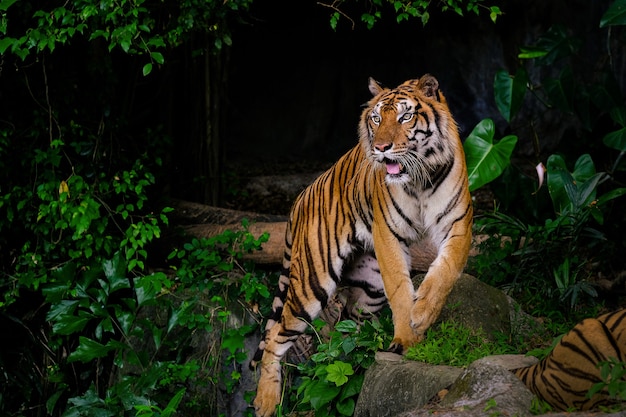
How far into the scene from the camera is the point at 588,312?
5.73 metres

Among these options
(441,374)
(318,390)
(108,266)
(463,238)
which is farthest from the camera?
(108,266)

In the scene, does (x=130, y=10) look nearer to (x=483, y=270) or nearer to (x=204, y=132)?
(x=204, y=132)

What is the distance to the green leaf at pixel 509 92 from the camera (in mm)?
6715

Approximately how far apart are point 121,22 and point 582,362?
11.3 ft

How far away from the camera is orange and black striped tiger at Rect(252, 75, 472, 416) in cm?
457

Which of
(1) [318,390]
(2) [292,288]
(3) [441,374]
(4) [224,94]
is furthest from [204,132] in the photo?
(3) [441,374]

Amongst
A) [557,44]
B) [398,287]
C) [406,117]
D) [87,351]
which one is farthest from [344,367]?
[557,44]

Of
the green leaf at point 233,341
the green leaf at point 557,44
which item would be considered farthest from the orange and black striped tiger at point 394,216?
the green leaf at point 557,44

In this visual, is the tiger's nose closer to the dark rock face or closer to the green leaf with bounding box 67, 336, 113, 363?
the green leaf with bounding box 67, 336, 113, 363

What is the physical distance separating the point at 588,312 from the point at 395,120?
6.86 feet

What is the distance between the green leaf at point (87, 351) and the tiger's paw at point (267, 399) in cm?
111

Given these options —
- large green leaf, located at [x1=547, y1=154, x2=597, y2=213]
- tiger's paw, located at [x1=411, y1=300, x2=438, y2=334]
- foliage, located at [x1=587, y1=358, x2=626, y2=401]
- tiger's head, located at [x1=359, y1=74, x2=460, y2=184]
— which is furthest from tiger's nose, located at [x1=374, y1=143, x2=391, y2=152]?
large green leaf, located at [x1=547, y1=154, x2=597, y2=213]

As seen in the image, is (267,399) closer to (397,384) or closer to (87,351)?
(397,384)

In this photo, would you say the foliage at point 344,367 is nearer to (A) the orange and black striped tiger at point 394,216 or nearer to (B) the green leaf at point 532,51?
(A) the orange and black striped tiger at point 394,216
